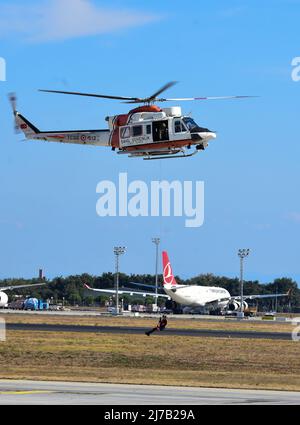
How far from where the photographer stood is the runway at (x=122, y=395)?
2873cm

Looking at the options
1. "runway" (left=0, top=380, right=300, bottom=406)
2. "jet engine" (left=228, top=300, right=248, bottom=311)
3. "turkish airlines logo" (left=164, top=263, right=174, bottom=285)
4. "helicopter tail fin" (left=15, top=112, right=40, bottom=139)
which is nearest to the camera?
"runway" (left=0, top=380, right=300, bottom=406)

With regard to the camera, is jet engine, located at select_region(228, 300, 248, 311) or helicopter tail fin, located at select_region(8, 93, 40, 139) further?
jet engine, located at select_region(228, 300, 248, 311)

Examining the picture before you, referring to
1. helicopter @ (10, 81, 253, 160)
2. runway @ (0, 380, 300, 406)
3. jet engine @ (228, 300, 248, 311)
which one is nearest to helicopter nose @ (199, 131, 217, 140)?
helicopter @ (10, 81, 253, 160)

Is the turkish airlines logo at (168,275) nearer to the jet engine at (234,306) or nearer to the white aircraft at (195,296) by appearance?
the white aircraft at (195,296)

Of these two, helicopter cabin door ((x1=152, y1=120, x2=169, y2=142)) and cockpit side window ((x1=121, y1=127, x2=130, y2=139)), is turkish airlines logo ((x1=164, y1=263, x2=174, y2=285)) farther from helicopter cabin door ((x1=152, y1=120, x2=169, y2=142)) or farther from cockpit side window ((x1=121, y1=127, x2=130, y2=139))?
helicopter cabin door ((x1=152, y1=120, x2=169, y2=142))

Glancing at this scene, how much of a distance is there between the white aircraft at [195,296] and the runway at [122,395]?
101529 millimetres

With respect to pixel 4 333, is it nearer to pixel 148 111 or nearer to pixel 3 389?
pixel 148 111

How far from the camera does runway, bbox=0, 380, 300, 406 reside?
28734 mm

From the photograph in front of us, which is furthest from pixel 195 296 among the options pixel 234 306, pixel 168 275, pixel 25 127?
pixel 25 127

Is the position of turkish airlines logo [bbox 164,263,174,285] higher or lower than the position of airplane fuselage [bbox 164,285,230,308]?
higher

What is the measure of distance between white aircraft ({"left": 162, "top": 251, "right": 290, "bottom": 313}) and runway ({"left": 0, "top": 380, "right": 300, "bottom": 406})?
102 m

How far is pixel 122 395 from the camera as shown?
31188 mm

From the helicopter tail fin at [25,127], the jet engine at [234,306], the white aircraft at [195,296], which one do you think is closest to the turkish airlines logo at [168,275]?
the white aircraft at [195,296]

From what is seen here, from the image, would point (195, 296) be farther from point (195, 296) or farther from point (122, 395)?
point (122, 395)
